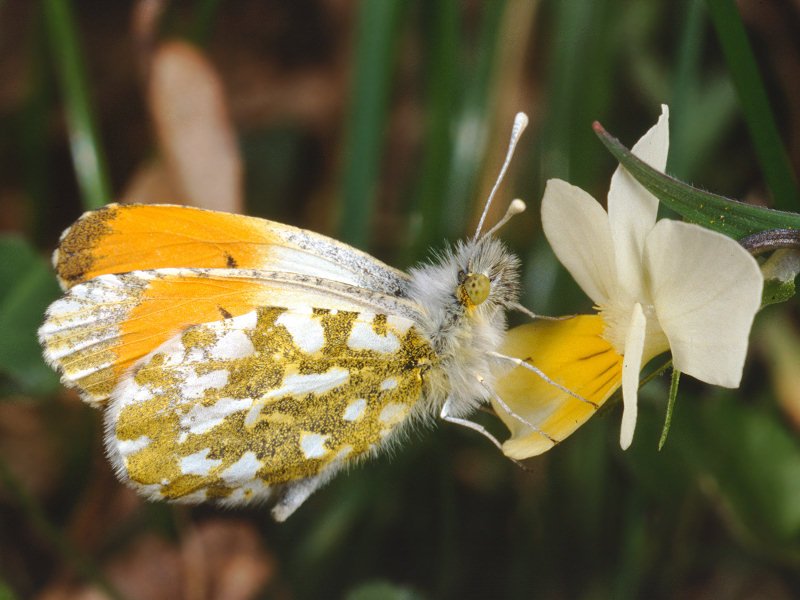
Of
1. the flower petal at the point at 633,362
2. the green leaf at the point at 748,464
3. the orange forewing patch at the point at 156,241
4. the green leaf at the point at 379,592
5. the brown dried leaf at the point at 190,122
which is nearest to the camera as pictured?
the flower petal at the point at 633,362

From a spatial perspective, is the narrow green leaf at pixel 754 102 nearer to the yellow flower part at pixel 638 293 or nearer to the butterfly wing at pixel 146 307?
the yellow flower part at pixel 638 293

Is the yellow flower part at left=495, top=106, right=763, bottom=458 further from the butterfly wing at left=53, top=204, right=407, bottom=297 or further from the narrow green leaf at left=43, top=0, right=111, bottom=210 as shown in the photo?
the narrow green leaf at left=43, top=0, right=111, bottom=210

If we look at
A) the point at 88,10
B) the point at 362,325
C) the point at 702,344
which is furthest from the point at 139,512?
the point at 88,10

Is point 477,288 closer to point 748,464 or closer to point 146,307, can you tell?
point 146,307

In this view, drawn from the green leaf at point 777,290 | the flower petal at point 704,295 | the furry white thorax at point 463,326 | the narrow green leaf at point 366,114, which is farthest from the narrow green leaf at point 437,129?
the green leaf at point 777,290

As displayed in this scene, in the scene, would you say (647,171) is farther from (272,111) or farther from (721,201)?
(272,111)

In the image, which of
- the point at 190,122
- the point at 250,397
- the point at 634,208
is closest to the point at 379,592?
the point at 250,397
